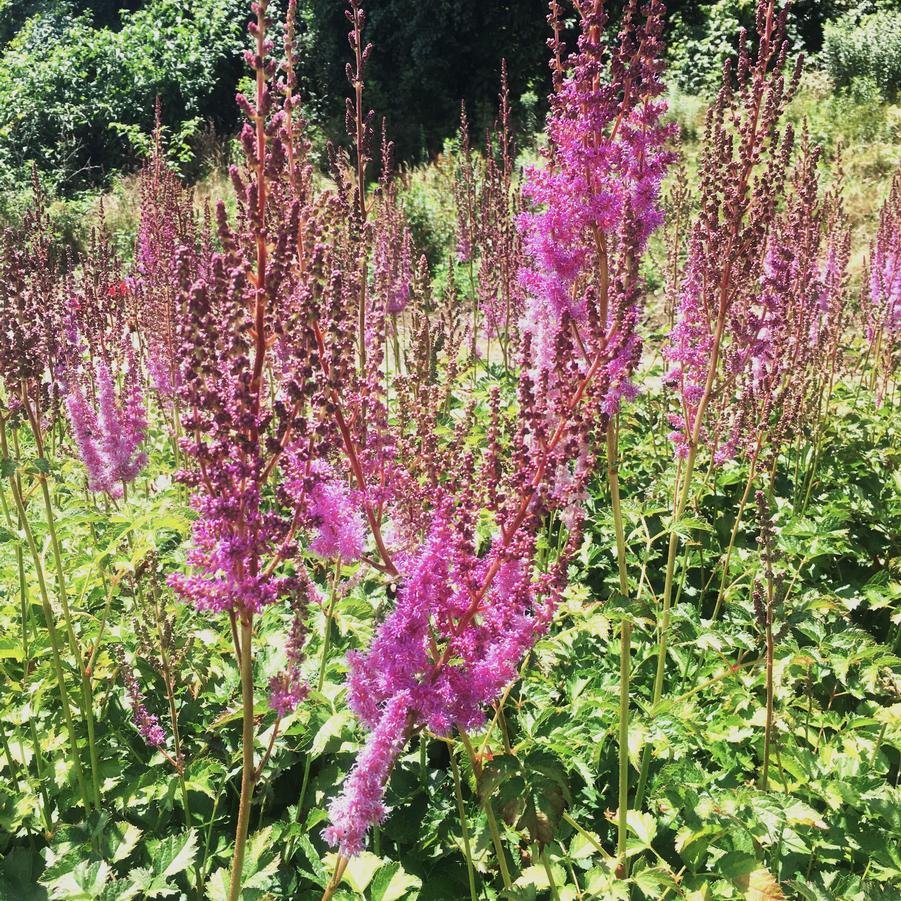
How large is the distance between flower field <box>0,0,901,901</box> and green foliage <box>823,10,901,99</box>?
568 inches

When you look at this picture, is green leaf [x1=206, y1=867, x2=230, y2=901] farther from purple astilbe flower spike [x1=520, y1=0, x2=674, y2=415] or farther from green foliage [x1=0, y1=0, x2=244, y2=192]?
green foliage [x1=0, y1=0, x2=244, y2=192]

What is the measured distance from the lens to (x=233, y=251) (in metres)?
1.58

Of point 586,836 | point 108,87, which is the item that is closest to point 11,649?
point 586,836

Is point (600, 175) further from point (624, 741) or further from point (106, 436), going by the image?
point (106, 436)

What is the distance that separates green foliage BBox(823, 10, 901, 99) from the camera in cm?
1545

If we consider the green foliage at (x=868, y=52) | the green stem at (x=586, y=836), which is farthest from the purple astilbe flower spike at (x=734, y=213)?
the green foliage at (x=868, y=52)

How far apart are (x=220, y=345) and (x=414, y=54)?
22233mm

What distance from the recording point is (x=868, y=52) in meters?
15.9

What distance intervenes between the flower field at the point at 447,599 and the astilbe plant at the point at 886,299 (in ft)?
5.86

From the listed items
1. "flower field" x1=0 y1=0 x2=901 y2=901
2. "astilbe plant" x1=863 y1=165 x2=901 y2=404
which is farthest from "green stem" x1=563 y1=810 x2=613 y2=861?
"astilbe plant" x1=863 y1=165 x2=901 y2=404

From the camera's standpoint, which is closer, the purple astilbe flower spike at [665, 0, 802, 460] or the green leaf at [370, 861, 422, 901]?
the green leaf at [370, 861, 422, 901]

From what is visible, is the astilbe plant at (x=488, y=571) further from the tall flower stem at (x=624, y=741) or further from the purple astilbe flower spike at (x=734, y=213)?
the purple astilbe flower spike at (x=734, y=213)

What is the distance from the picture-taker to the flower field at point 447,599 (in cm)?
167

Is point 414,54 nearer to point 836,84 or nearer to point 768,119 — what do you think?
point 836,84
